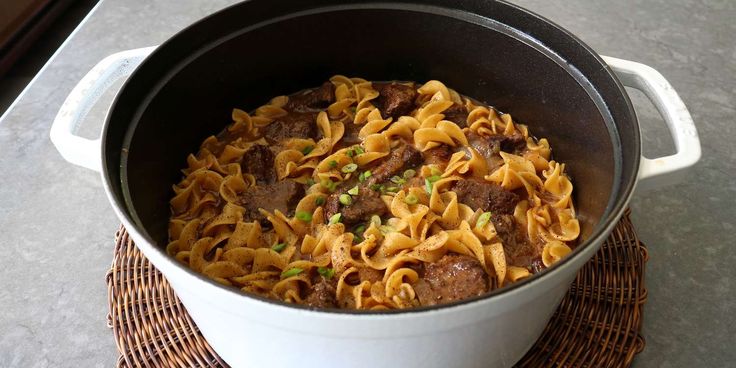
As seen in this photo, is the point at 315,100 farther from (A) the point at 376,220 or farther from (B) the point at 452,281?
(B) the point at 452,281

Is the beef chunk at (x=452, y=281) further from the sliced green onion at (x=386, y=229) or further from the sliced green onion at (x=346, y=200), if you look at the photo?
the sliced green onion at (x=346, y=200)

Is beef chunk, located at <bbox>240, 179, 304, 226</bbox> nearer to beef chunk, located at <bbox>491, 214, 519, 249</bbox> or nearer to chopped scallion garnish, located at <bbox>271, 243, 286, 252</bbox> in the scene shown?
chopped scallion garnish, located at <bbox>271, 243, 286, 252</bbox>

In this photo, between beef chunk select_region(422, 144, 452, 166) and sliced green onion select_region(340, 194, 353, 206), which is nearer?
sliced green onion select_region(340, 194, 353, 206)

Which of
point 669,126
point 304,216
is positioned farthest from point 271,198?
point 669,126

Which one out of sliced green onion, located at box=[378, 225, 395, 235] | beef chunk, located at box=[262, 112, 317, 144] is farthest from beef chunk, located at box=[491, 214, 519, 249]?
beef chunk, located at box=[262, 112, 317, 144]

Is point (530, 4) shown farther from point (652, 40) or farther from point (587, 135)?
point (587, 135)

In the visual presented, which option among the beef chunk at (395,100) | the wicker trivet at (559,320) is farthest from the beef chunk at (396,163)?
the wicker trivet at (559,320)
